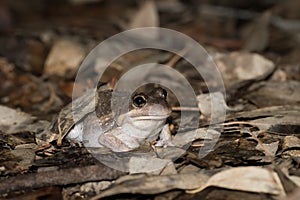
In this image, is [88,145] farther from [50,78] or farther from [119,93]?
[50,78]

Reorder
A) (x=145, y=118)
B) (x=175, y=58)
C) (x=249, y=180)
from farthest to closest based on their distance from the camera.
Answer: (x=175, y=58) → (x=145, y=118) → (x=249, y=180)

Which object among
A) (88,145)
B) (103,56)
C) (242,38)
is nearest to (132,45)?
(103,56)

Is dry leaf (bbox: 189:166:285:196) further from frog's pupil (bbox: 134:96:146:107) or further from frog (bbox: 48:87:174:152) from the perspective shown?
frog's pupil (bbox: 134:96:146:107)

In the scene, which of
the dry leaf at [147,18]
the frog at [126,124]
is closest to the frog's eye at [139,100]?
the frog at [126,124]

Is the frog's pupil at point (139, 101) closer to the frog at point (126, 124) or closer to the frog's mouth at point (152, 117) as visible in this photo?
the frog at point (126, 124)

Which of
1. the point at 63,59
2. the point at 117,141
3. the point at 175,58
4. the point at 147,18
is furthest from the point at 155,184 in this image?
the point at 147,18

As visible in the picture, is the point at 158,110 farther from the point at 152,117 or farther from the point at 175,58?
the point at 175,58

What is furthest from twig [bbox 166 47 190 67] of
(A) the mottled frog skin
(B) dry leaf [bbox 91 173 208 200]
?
(B) dry leaf [bbox 91 173 208 200]
